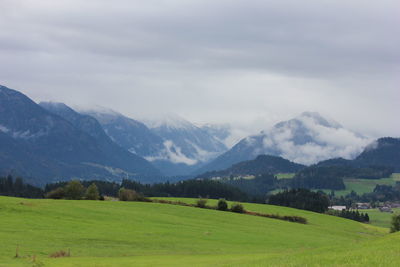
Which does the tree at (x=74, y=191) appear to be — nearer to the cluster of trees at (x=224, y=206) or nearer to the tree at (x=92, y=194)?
the tree at (x=92, y=194)

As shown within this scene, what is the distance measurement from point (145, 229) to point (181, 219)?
25.5 meters

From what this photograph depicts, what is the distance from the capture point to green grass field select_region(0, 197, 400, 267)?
55656 mm

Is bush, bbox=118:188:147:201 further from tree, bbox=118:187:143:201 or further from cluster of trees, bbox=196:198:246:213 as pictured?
cluster of trees, bbox=196:198:246:213

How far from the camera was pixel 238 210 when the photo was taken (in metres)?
168

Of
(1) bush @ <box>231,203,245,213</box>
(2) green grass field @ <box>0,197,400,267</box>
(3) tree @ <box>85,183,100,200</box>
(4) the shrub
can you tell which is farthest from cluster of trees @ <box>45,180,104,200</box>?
(4) the shrub

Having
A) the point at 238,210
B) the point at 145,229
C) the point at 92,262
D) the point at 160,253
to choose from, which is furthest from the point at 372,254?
the point at 238,210

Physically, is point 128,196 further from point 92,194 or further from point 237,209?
point 237,209

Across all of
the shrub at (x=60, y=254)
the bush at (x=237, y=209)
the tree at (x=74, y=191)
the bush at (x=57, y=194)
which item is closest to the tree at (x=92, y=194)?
the tree at (x=74, y=191)

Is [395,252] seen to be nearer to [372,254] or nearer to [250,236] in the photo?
[372,254]

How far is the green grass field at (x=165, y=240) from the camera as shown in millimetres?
55656

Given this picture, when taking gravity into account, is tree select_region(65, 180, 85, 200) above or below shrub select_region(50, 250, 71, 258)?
above

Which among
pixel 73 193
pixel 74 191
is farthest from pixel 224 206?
pixel 73 193

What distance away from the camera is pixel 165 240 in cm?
8912

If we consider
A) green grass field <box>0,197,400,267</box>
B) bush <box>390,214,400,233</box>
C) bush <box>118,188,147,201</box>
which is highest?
bush <box>118,188,147,201</box>
